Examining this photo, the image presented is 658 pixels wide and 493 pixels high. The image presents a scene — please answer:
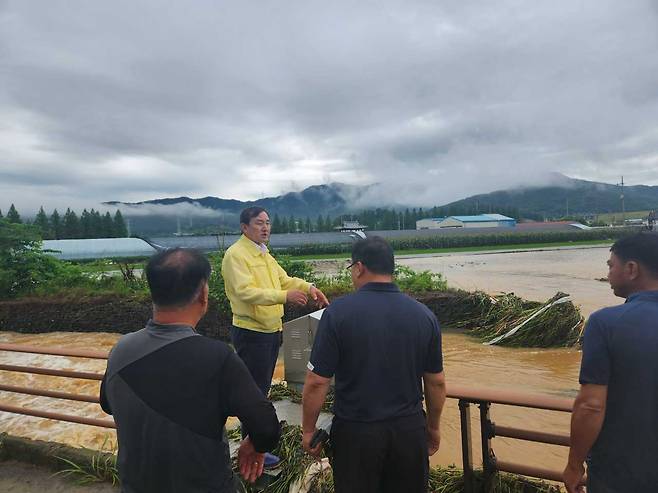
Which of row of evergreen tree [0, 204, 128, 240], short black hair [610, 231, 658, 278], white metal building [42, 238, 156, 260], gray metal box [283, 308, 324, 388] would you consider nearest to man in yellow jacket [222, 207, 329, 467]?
gray metal box [283, 308, 324, 388]

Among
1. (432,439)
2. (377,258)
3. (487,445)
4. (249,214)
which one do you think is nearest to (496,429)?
(487,445)

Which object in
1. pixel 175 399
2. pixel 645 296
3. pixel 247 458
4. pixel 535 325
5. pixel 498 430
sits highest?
pixel 645 296

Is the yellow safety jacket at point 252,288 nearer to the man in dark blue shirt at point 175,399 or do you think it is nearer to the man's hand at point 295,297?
the man's hand at point 295,297

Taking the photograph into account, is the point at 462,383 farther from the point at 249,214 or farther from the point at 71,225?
the point at 71,225

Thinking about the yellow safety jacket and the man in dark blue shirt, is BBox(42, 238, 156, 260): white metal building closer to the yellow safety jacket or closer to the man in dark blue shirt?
the yellow safety jacket

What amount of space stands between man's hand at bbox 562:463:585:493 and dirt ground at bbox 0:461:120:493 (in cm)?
285

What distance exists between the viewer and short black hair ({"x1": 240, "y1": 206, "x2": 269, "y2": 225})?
3.43m

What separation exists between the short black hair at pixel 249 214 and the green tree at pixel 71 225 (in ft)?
268

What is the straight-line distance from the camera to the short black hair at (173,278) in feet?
5.68

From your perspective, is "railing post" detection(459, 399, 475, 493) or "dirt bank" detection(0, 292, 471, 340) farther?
"dirt bank" detection(0, 292, 471, 340)

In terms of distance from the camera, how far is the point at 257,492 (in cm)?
285

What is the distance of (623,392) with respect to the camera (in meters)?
1.76

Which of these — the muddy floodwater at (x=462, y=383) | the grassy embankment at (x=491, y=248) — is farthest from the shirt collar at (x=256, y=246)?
the grassy embankment at (x=491, y=248)

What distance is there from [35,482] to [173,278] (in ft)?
9.17
